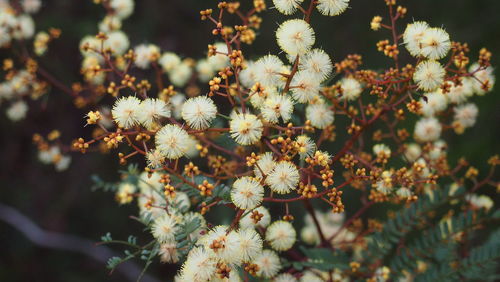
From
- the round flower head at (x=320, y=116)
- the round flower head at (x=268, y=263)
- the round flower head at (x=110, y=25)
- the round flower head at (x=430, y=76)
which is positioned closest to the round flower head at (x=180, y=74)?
the round flower head at (x=110, y=25)

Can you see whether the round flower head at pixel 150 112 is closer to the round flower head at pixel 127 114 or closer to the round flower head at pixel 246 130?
the round flower head at pixel 127 114

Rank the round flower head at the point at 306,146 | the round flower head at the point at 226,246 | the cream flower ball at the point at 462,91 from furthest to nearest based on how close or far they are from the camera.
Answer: the cream flower ball at the point at 462,91
the round flower head at the point at 306,146
the round flower head at the point at 226,246

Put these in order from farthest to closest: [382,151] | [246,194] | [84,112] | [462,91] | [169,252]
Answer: [84,112] < [462,91] < [382,151] < [169,252] < [246,194]

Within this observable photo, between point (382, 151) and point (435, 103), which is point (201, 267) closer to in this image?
point (382, 151)

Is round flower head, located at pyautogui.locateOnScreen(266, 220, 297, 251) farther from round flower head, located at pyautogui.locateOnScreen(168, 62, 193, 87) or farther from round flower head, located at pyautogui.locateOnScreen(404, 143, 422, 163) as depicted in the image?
round flower head, located at pyautogui.locateOnScreen(168, 62, 193, 87)

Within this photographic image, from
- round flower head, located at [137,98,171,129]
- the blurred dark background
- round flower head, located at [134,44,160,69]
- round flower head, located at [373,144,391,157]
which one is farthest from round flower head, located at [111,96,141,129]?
the blurred dark background

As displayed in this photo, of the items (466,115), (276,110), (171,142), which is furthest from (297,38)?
(466,115)

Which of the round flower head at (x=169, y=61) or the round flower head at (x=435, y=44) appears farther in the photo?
the round flower head at (x=169, y=61)
